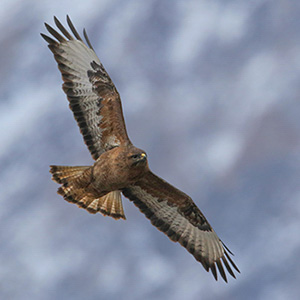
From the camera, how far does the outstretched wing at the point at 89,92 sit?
11.8 metres

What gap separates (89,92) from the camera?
1214 cm

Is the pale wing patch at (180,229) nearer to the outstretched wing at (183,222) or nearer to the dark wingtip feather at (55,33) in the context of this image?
the outstretched wing at (183,222)

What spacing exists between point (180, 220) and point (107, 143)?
105 inches

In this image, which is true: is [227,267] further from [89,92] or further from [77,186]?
[89,92]

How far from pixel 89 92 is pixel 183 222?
3.90m

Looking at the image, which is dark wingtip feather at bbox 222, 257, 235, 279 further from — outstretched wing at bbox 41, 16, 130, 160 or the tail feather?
outstretched wing at bbox 41, 16, 130, 160

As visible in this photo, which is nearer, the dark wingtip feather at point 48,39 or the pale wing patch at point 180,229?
the dark wingtip feather at point 48,39

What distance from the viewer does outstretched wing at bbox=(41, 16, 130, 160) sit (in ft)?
38.6

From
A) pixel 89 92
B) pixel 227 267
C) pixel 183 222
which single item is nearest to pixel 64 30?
pixel 89 92

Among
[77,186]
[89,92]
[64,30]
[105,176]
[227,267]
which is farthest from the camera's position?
[227,267]

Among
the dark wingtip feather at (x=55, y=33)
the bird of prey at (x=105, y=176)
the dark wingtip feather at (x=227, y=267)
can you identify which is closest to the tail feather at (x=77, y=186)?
the bird of prey at (x=105, y=176)

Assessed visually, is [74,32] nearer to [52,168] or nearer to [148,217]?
[52,168]

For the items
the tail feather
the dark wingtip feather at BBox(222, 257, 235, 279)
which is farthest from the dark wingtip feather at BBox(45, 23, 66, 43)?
the dark wingtip feather at BBox(222, 257, 235, 279)

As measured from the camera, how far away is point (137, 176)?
35.6 feet
